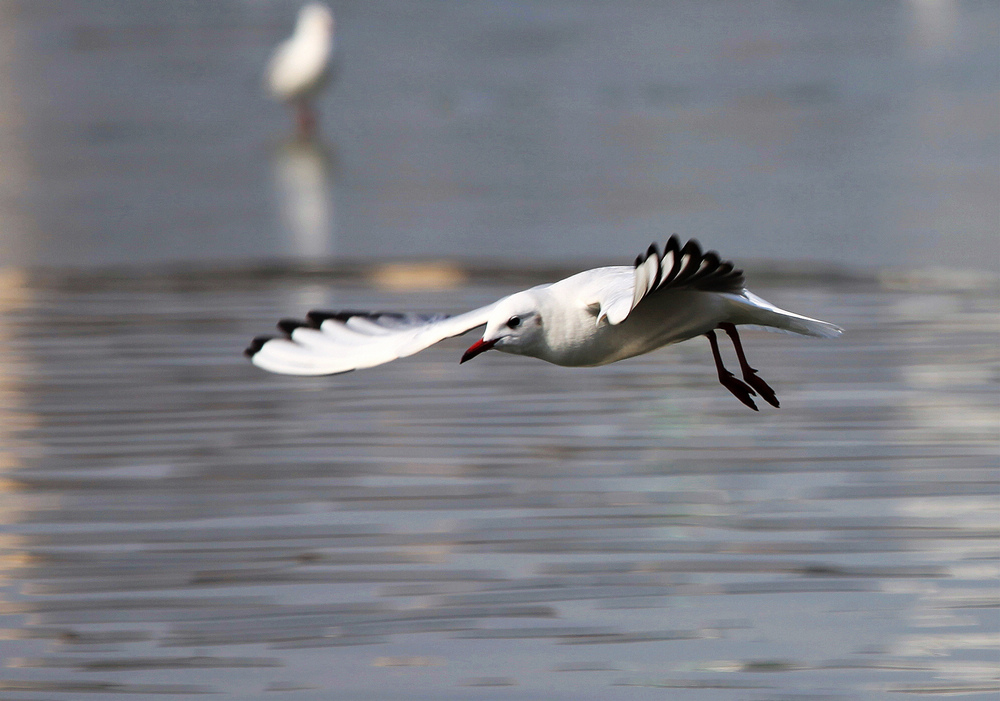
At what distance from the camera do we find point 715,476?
6793 millimetres

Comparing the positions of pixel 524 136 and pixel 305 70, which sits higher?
pixel 305 70

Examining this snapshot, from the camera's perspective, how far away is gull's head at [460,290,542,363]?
4410 millimetres

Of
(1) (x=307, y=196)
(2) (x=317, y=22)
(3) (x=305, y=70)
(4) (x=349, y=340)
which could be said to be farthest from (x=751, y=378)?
(2) (x=317, y=22)

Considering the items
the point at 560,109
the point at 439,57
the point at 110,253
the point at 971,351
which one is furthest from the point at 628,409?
the point at 439,57

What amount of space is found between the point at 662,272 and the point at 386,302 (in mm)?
6049

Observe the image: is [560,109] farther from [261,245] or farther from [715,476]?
[715,476]

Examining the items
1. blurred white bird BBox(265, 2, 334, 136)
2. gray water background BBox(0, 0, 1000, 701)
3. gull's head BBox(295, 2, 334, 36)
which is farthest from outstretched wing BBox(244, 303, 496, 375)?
gull's head BBox(295, 2, 334, 36)

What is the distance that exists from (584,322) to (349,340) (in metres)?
0.84

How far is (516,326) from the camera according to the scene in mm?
4426

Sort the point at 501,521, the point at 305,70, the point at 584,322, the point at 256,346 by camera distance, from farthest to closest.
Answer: the point at 305,70, the point at 501,521, the point at 256,346, the point at 584,322

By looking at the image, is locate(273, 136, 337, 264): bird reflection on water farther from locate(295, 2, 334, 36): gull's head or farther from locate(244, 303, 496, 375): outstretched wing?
locate(244, 303, 496, 375): outstretched wing

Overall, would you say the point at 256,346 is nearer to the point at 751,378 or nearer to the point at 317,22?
the point at 751,378

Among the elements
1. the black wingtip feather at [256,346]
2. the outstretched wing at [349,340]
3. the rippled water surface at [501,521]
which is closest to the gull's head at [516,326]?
the outstretched wing at [349,340]

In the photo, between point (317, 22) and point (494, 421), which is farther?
point (317, 22)
